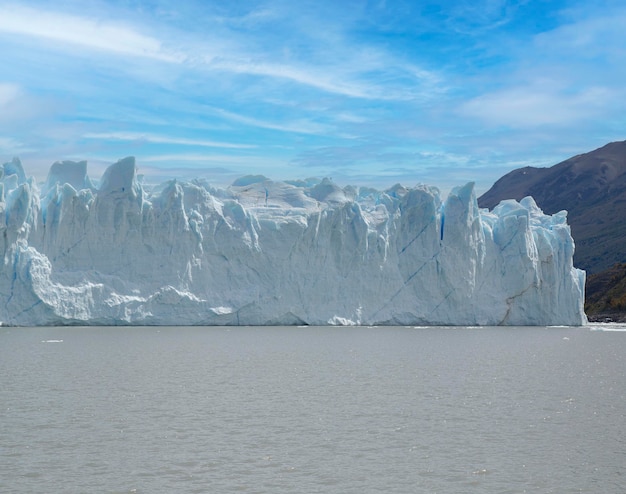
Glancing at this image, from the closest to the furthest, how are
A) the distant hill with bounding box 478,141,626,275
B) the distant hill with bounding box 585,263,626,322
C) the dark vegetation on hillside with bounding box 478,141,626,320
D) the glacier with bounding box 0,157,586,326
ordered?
the glacier with bounding box 0,157,586,326, the distant hill with bounding box 585,263,626,322, the dark vegetation on hillside with bounding box 478,141,626,320, the distant hill with bounding box 478,141,626,275

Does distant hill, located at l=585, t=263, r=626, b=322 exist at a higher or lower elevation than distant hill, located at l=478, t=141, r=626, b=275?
lower

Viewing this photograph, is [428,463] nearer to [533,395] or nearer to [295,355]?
[533,395]

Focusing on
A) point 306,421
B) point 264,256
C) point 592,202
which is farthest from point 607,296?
point 592,202

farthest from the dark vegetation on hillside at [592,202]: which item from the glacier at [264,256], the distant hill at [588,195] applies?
the glacier at [264,256]

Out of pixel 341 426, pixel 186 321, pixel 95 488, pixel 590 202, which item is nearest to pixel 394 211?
pixel 186 321

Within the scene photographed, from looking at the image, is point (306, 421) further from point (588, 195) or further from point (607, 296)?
point (588, 195)

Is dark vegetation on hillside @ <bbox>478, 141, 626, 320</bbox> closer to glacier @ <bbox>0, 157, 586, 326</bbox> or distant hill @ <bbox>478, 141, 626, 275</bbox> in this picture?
distant hill @ <bbox>478, 141, 626, 275</bbox>

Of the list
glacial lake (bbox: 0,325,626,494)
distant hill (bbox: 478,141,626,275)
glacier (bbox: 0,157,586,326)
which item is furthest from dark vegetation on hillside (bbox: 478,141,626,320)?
glacial lake (bbox: 0,325,626,494)
